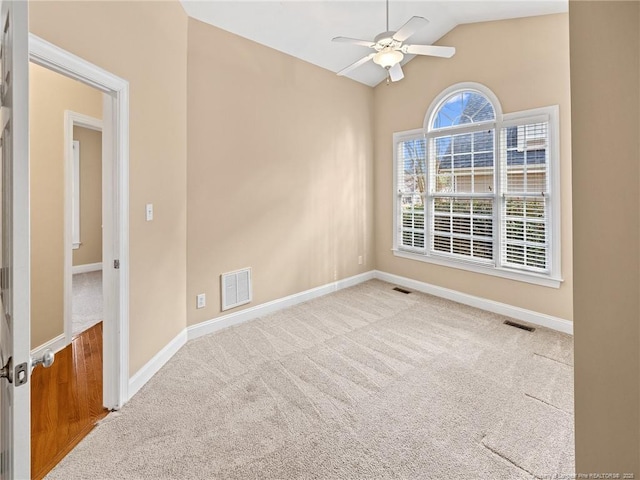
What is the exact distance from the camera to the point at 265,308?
385 cm

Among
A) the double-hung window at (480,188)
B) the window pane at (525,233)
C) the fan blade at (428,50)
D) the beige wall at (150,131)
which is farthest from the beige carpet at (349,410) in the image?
the fan blade at (428,50)

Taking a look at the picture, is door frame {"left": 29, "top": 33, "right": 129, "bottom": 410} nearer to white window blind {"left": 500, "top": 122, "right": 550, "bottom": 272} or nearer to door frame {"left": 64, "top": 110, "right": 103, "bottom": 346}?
door frame {"left": 64, "top": 110, "right": 103, "bottom": 346}

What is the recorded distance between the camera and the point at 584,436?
835 millimetres

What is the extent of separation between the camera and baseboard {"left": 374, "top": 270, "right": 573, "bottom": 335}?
11.1 ft

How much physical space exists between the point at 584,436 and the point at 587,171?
0.65 metres

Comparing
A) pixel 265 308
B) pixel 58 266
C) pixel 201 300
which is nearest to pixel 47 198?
pixel 58 266

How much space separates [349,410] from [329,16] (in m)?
3.65

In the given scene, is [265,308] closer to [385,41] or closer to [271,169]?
[271,169]

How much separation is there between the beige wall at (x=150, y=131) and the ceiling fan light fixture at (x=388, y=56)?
66.6 inches

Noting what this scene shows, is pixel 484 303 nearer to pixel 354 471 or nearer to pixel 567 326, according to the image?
pixel 567 326

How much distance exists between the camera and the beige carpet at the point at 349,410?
1721 mm

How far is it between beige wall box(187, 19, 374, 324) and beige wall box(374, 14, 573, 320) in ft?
1.76

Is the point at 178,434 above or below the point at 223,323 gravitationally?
below

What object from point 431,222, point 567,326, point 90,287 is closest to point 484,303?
point 567,326
